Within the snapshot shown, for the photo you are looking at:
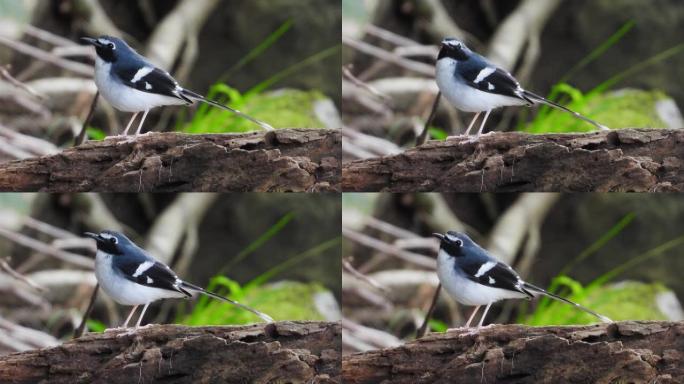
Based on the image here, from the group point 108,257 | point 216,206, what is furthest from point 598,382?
point 108,257

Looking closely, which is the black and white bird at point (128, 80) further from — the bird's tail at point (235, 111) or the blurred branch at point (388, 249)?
the blurred branch at point (388, 249)

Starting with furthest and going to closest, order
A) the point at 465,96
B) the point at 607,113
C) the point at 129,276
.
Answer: the point at 607,113 → the point at 465,96 → the point at 129,276

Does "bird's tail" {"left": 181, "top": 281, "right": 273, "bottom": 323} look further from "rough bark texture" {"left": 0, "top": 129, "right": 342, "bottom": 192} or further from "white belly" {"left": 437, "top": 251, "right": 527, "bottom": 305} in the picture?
"white belly" {"left": 437, "top": 251, "right": 527, "bottom": 305}

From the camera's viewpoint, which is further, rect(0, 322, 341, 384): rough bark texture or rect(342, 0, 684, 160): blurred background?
rect(342, 0, 684, 160): blurred background

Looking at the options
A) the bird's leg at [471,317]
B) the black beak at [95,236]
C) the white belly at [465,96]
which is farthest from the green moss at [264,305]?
the white belly at [465,96]

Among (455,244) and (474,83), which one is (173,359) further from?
(474,83)

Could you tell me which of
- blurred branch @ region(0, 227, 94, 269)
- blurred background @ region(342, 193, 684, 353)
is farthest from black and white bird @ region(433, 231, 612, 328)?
blurred branch @ region(0, 227, 94, 269)

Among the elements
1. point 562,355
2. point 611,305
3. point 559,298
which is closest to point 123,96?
point 559,298
